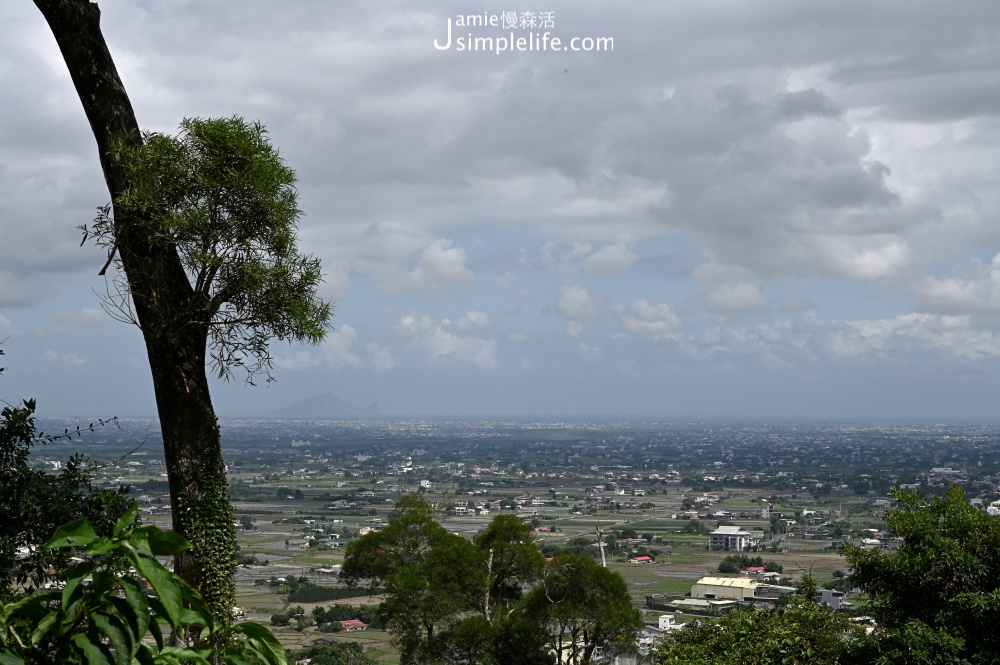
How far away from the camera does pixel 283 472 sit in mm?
55844

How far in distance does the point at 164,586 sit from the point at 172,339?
420cm

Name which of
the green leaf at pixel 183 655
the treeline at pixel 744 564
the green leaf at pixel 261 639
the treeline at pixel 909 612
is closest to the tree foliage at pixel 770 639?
the treeline at pixel 909 612

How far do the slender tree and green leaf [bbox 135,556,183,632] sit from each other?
3912 millimetres

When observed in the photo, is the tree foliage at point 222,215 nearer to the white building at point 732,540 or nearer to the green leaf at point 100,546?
the green leaf at point 100,546

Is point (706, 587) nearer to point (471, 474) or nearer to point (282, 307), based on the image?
point (282, 307)

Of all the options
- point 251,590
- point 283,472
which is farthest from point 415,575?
point 283,472

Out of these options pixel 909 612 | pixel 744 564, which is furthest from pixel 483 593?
pixel 744 564

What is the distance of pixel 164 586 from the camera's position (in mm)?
1356

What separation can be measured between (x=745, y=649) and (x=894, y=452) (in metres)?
77.1

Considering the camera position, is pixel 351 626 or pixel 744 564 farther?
pixel 744 564

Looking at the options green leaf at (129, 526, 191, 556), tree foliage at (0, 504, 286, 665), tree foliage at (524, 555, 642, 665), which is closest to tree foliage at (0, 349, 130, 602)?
tree foliage at (0, 504, 286, 665)

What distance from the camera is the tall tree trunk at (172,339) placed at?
5.22 meters

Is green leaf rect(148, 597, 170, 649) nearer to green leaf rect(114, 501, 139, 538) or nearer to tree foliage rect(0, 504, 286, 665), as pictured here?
tree foliage rect(0, 504, 286, 665)

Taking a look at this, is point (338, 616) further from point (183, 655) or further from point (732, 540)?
point (732, 540)
